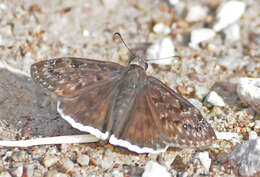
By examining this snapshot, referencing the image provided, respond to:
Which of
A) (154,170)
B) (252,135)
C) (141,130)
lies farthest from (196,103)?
(154,170)

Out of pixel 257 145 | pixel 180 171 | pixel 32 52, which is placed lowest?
pixel 180 171

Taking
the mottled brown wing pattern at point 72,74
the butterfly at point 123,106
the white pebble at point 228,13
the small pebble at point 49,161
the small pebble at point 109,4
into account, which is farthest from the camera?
the small pebble at point 109,4

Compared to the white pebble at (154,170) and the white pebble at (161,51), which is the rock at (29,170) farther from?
the white pebble at (161,51)

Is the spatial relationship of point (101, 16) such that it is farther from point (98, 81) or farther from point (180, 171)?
point (180, 171)

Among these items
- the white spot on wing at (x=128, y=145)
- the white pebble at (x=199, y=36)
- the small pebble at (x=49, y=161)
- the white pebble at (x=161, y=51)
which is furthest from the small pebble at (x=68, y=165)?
the white pebble at (x=199, y=36)

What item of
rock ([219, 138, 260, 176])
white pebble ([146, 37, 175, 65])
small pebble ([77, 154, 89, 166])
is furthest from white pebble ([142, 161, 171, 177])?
white pebble ([146, 37, 175, 65])

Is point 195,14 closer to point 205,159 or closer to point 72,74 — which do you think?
point 72,74

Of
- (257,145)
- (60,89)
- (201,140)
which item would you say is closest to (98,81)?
(60,89)
